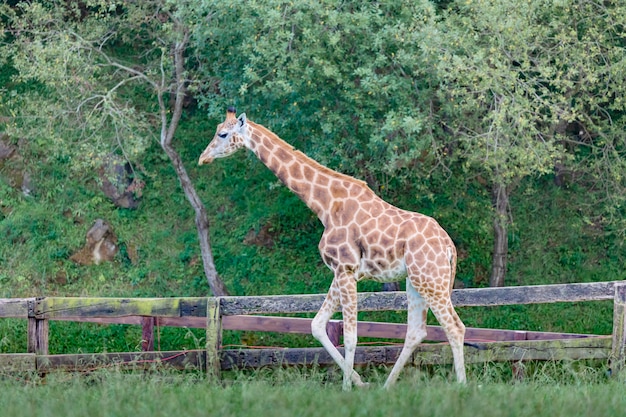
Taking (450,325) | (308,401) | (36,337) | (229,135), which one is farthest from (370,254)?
(36,337)

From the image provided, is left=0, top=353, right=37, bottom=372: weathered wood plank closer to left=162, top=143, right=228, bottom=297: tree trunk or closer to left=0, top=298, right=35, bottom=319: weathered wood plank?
left=0, top=298, right=35, bottom=319: weathered wood plank

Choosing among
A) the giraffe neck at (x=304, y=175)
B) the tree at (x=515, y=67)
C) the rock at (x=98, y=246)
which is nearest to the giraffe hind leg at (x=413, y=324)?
the giraffe neck at (x=304, y=175)

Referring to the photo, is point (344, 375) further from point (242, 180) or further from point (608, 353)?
point (242, 180)

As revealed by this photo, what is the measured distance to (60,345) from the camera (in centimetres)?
1512

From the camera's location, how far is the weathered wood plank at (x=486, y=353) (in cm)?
969

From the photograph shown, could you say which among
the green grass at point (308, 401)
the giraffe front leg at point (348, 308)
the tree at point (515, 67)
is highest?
the tree at point (515, 67)

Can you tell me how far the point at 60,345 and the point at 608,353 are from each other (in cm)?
931

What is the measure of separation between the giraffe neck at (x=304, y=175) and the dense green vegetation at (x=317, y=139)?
3.31 meters

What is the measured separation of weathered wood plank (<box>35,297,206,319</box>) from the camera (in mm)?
9688

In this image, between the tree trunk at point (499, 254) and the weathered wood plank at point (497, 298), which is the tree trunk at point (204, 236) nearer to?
the tree trunk at point (499, 254)

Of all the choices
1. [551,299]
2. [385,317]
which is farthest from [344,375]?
[385,317]

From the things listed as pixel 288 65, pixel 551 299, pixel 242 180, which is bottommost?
pixel 551 299

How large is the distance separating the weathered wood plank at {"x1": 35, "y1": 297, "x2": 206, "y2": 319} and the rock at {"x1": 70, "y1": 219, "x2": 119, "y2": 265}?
26.7 ft

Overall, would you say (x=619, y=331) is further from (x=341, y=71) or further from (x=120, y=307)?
(x=341, y=71)
